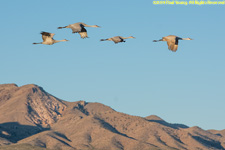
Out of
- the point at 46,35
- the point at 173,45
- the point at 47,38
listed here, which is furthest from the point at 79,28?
the point at 173,45

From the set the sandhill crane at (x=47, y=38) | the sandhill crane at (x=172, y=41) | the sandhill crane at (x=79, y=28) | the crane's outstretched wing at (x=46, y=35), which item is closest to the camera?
the sandhill crane at (x=172, y=41)

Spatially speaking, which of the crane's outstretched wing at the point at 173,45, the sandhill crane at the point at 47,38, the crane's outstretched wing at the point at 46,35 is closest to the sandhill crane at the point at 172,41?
the crane's outstretched wing at the point at 173,45

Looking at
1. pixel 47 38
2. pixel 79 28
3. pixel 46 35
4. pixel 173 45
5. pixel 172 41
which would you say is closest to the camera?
pixel 173 45

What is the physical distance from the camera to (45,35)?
52.2 metres

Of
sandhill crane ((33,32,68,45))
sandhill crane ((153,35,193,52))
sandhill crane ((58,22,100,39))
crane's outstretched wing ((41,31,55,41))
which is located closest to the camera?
sandhill crane ((153,35,193,52))

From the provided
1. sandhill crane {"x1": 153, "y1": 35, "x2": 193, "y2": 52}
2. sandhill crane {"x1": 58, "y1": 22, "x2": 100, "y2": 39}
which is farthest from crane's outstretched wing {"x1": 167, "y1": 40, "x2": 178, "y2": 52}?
sandhill crane {"x1": 58, "y1": 22, "x2": 100, "y2": 39}

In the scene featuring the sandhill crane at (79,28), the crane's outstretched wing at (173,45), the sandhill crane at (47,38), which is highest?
the sandhill crane at (79,28)

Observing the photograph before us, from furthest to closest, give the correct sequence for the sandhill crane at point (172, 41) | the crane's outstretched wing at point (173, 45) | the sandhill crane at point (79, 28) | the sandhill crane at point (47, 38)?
the sandhill crane at point (47, 38)
the sandhill crane at point (79, 28)
the sandhill crane at point (172, 41)
the crane's outstretched wing at point (173, 45)

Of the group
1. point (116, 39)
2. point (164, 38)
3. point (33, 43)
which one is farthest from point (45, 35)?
point (164, 38)

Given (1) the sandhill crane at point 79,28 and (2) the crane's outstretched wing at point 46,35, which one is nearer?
(1) the sandhill crane at point 79,28

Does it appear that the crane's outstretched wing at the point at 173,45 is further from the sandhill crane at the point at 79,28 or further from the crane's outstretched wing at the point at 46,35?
the crane's outstretched wing at the point at 46,35

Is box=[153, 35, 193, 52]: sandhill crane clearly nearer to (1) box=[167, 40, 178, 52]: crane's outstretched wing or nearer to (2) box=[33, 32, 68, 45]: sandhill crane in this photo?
(1) box=[167, 40, 178, 52]: crane's outstretched wing

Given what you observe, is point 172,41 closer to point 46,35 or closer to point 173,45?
point 173,45

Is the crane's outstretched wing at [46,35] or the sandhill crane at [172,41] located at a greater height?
the sandhill crane at [172,41]
